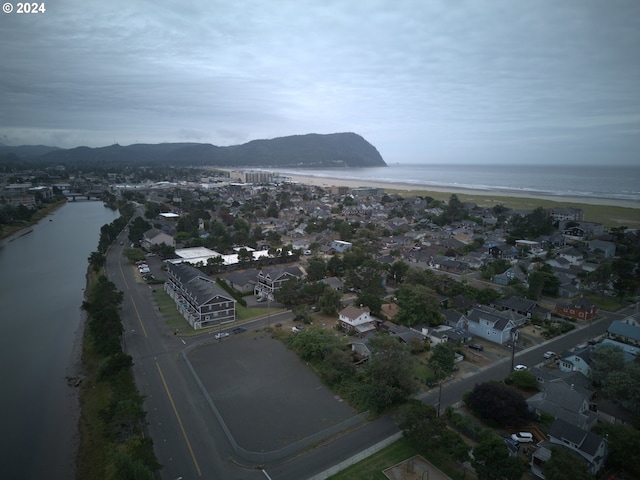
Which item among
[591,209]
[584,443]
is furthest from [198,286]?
[591,209]

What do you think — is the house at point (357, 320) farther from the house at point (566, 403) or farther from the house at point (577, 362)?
the house at point (577, 362)

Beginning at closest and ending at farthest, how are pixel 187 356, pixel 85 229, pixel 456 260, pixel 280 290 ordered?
pixel 187 356 < pixel 280 290 < pixel 456 260 < pixel 85 229

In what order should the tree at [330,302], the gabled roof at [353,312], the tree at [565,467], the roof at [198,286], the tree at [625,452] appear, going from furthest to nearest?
1. the tree at [330,302]
2. the roof at [198,286]
3. the gabled roof at [353,312]
4. the tree at [625,452]
5. the tree at [565,467]

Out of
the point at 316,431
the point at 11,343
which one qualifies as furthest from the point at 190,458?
the point at 11,343

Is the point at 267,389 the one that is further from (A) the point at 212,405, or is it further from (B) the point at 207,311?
(B) the point at 207,311

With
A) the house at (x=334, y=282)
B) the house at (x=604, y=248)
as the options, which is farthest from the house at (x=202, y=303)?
the house at (x=604, y=248)

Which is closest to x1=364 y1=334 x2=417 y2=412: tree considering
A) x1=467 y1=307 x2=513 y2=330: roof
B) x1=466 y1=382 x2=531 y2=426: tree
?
x1=466 y1=382 x2=531 y2=426: tree

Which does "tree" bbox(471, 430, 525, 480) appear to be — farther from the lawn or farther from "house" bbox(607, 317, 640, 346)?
"house" bbox(607, 317, 640, 346)

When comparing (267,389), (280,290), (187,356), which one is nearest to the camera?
(267,389)
